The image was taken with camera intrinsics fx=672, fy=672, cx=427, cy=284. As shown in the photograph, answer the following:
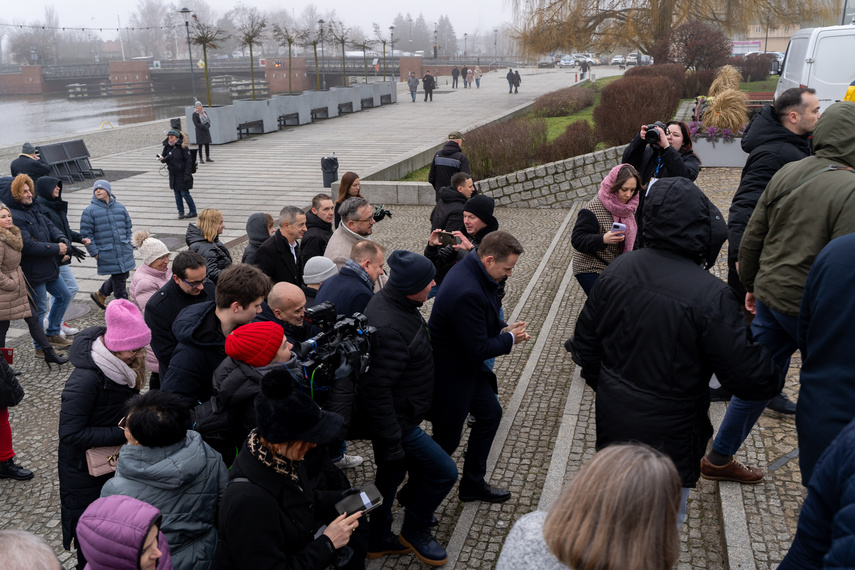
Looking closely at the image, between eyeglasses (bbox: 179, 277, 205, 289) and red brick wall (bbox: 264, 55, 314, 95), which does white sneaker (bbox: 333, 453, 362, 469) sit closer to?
eyeglasses (bbox: 179, 277, 205, 289)

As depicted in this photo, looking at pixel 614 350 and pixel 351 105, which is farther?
pixel 351 105

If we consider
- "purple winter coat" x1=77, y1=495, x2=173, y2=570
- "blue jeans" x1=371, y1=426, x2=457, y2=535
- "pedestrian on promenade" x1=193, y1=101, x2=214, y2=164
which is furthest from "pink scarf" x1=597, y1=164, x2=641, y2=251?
"pedestrian on promenade" x1=193, y1=101, x2=214, y2=164

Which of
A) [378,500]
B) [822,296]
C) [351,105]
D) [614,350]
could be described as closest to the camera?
[822,296]

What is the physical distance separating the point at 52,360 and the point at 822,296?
689 centimetres

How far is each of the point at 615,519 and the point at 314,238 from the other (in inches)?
191

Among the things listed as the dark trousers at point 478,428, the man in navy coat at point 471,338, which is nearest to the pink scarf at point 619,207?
the man in navy coat at point 471,338

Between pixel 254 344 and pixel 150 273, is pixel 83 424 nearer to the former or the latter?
pixel 254 344

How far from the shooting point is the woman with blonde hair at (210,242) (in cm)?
590

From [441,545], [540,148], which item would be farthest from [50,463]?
[540,148]

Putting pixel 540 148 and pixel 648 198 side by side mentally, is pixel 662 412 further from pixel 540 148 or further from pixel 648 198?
pixel 540 148

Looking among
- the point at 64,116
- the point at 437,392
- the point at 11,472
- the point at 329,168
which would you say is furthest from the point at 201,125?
the point at 64,116

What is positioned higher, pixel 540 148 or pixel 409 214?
pixel 540 148

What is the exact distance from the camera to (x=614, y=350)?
3.08 m

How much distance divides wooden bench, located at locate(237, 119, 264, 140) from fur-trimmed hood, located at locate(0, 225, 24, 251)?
61.0ft
